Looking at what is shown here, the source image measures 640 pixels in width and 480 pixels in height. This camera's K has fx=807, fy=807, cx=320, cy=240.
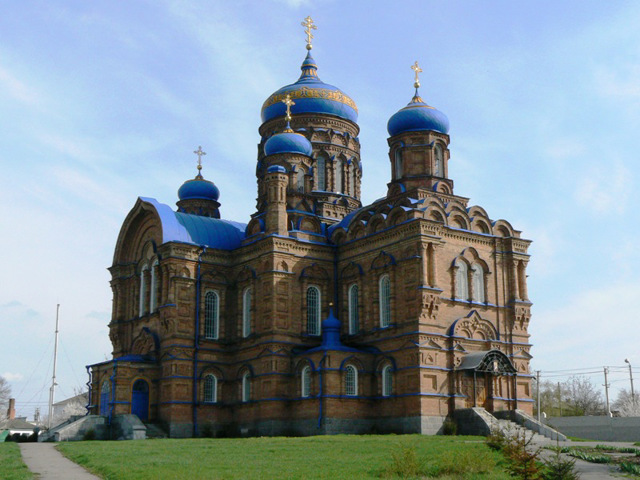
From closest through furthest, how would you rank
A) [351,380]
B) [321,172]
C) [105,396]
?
[351,380] < [105,396] < [321,172]

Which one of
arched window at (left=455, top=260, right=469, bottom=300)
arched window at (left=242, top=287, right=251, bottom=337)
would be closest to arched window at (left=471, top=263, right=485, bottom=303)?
arched window at (left=455, top=260, right=469, bottom=300)

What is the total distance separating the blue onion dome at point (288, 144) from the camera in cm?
3578

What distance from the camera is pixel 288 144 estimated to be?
3578cm

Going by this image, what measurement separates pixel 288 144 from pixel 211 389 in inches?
438

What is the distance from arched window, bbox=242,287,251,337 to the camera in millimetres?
33250

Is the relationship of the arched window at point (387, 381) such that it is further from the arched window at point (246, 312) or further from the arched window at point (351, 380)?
the arched window at point (246, 312)

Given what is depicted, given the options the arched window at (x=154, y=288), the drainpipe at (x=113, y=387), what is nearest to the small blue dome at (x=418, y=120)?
the arched window at (x=154, y=288)

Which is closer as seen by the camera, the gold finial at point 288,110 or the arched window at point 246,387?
the arched window at point 246,387

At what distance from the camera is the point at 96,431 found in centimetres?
3028

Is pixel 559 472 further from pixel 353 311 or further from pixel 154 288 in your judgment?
pixel 154 288

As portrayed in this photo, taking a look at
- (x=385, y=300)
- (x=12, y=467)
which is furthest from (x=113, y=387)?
(x=12, y=467)

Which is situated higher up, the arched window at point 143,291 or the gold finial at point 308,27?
the gold finial at point 308,27

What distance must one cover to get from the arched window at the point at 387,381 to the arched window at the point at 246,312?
6.43 metres

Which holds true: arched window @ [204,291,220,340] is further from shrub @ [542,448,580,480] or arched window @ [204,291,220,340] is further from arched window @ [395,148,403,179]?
shrub @ [542,448,580,480]
